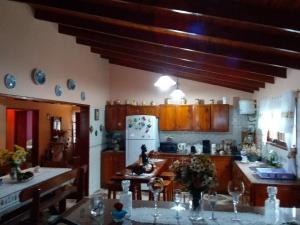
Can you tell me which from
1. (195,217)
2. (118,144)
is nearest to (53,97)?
(118,144)

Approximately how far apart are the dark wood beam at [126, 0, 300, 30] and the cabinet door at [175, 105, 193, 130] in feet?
15.2

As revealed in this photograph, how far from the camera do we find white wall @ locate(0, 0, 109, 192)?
13.2 feet

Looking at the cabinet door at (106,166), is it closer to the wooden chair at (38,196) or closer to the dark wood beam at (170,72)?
the dark wood beam at (170,72)

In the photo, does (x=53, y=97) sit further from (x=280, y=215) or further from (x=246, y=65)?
(x=280, y=215)

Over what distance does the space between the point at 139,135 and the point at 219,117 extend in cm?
185

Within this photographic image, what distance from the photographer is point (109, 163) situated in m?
7.42

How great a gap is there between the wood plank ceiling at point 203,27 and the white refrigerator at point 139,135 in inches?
69.5

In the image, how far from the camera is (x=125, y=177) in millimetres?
4320

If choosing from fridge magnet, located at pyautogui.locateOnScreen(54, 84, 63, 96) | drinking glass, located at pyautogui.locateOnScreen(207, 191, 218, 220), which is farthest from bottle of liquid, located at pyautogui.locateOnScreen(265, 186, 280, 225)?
fridge magnet, located at pyautogui.locateOnScreen(54, 84, 63, 96)

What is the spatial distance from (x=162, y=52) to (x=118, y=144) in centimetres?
337

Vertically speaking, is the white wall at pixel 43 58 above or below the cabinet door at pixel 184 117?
above

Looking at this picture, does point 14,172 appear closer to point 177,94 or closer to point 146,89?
point 177,94

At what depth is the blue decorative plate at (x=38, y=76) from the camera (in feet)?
14.9

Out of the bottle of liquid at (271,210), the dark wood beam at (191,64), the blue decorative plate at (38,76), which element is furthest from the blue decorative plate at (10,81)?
the bottle of liquid at (271,210)
